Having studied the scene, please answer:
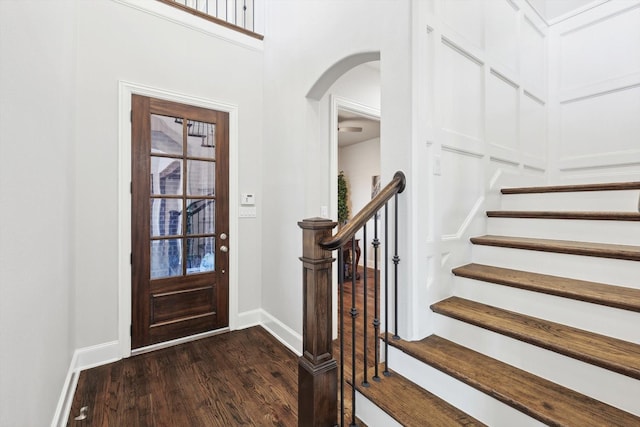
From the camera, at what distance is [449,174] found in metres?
1.85

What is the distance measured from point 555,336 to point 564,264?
505 mm

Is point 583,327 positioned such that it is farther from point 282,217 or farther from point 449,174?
point 282,217

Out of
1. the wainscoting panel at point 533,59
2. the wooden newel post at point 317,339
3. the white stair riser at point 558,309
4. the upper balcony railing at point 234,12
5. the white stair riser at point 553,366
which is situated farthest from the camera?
the upper balcony railing at point 234,12

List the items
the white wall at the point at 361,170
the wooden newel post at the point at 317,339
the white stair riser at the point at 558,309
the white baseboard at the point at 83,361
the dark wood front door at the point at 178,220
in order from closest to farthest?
1. the white stair riser at the point at 558,309
2. the wooden newel post at the point at 317,339
3. the white baseboard at the point at 83,361
4. the dark wood front door at the point at 178,220
5. the white wall at the point at 361,170

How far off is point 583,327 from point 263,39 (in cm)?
351

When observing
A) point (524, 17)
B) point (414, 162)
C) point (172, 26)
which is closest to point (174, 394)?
point (414, 162)

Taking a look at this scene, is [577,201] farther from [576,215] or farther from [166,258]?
[166,258]

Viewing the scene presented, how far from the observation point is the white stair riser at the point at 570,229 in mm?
1554

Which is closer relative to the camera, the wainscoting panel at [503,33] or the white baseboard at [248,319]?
the wainscoting panel at [503,33]

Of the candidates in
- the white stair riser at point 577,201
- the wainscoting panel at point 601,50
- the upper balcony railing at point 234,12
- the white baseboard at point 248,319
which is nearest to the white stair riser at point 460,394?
the white stair riser at point 577,201

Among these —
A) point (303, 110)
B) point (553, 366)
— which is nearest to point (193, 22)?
point (303, 110)

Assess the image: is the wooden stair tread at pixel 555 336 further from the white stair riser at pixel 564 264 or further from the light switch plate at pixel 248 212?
the light switch plate at pixel 248 212

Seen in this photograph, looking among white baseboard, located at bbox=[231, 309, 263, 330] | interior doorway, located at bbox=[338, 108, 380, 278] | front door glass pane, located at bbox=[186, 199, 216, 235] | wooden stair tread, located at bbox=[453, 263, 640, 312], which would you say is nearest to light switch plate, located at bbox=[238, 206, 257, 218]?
front door glass pane, located at bbox=[186, 199, 216, 235]

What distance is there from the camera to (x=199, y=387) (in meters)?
2.01
